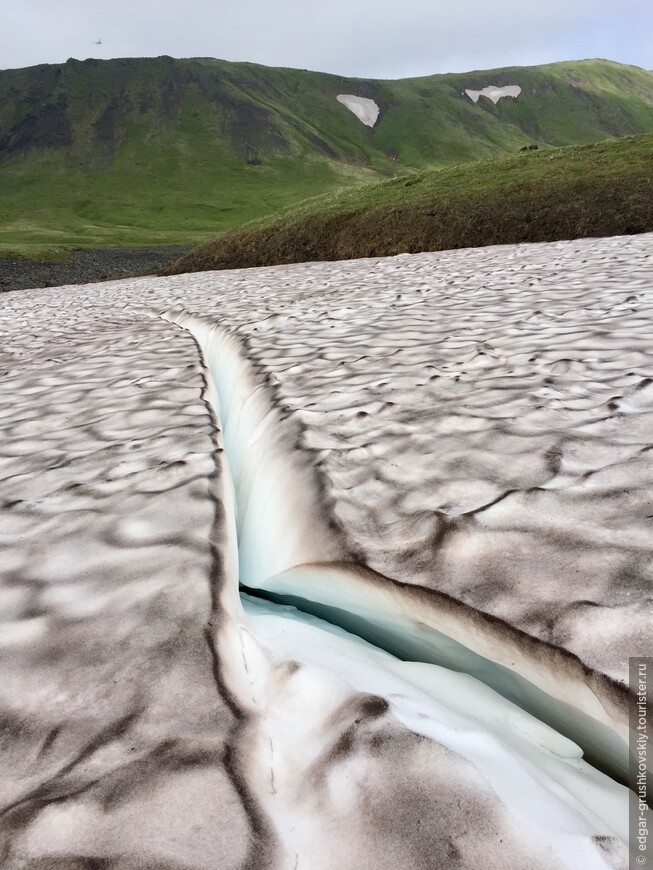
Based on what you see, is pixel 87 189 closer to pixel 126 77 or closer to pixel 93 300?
pixel 126 77

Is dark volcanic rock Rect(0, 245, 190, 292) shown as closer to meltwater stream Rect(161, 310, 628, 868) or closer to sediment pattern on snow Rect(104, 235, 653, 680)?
sediment pattern on snow Rect(104, 235, 653, 680)

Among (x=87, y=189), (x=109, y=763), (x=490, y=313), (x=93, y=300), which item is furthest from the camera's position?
(x=87, y=189)

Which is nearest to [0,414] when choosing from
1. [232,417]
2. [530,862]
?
[232,417]

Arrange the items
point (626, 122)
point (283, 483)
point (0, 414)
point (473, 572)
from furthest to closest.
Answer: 1. point (626, 122)
2. point (0, 414)
3. point (283, 483)
4. point (473, 572)

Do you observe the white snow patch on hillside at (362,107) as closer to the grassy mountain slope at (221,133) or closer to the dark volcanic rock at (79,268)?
the grassy mountain slope at (221,133)

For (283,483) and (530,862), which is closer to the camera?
(530,862)

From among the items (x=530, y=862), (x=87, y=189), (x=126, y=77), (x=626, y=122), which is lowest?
(x=530, y=862)

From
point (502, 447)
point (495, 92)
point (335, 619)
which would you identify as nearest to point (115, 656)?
point (335, 619)

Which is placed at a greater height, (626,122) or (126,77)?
(126,77)
